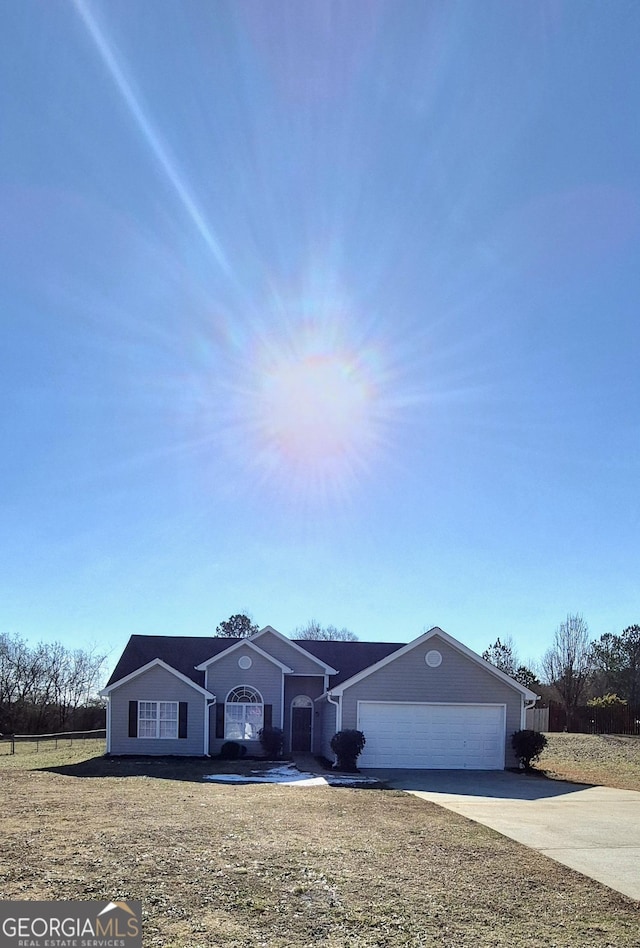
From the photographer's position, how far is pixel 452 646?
2398 cm

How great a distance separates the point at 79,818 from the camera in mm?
11031

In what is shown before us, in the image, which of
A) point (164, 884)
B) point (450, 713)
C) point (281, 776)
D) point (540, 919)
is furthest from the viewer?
point (450, 713)

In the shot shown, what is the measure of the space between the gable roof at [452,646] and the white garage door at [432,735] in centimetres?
80

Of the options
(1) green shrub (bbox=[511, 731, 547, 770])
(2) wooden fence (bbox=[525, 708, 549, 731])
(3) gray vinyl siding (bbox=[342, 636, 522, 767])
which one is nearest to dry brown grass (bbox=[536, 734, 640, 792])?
(1) green shrub (bbox=[511, 731, 547, 770])

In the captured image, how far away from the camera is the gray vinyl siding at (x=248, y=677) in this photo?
26.9 metres

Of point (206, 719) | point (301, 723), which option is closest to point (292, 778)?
point (206, 719)

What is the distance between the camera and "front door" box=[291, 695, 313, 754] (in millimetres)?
28422

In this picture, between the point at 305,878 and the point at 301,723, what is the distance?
21.4 m

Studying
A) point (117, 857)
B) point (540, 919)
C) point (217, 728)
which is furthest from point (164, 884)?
point (217, 728)

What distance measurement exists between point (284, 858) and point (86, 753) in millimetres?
21214

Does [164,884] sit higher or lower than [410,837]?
higher

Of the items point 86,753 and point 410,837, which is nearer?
point 410,837

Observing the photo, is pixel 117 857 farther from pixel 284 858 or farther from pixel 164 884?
pixel 284 858

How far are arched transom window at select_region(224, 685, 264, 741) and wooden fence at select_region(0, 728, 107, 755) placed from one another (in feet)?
28.1
